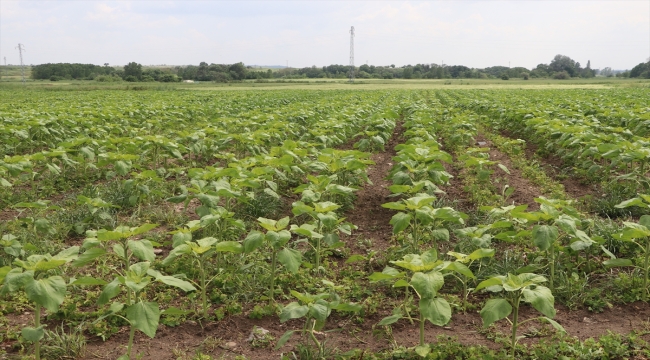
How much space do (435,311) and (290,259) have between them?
4.03 ft

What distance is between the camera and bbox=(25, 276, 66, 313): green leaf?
2.82m

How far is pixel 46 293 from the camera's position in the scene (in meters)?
2.85

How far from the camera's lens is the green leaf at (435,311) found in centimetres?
295

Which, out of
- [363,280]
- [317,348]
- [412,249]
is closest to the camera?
[317,348]

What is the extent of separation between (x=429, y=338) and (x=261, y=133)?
604cm

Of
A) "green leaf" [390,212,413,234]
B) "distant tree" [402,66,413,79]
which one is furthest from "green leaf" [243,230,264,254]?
"distant tree" [402,66,413,79]

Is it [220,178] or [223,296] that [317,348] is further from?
[220,178]

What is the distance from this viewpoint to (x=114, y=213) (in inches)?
257

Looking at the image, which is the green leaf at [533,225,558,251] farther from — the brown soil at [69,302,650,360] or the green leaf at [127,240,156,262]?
the green leaf at [127,240,156,262]

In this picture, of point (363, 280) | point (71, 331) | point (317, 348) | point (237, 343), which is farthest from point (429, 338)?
point (71, 331)

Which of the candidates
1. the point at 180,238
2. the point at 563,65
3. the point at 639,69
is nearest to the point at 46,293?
the point at 180,238

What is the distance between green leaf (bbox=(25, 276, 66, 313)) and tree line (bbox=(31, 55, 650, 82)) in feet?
263

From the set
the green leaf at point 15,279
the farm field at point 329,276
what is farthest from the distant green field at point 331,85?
the green leaf at point 15,279

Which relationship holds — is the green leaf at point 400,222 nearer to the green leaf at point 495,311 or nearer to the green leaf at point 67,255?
the green leaf at point 495,311
